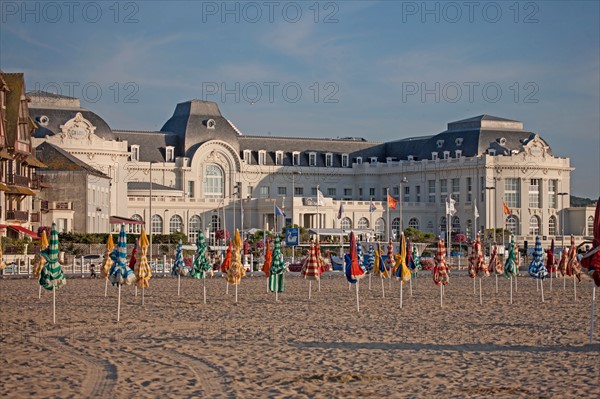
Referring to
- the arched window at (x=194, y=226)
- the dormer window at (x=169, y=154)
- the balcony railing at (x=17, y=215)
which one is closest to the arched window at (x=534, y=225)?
the arched window at (x=194, y=226)

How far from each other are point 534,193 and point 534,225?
3548 mm

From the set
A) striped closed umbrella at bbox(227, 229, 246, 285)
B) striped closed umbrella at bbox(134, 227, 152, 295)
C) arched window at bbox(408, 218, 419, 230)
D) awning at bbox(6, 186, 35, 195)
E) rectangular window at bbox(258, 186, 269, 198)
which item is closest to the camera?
striped closed umbrella at bbox(134, 227, 152, 295)

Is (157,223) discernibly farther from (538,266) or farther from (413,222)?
(538,266)

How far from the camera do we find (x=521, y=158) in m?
118

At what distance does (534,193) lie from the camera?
120312 mm

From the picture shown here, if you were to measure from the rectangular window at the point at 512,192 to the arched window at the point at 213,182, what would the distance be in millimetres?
30019

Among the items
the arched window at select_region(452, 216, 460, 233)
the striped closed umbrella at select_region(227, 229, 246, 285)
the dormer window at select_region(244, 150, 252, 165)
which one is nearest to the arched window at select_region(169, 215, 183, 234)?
the dormer window at select_region(244, 150, 252, 165)

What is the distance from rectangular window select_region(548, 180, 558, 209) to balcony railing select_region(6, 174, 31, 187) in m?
65.6

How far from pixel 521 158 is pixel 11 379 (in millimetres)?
103598

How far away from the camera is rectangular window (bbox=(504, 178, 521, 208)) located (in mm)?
118625

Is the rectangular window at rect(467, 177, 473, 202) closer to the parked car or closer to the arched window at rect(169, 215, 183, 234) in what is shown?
the arched window at rect(169, 215, 183, 234)

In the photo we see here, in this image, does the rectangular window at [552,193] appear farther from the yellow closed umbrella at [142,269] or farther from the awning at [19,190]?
the yellow closed umbrella at [142,269]

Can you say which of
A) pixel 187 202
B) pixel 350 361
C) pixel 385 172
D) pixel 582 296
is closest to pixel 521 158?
pixel 385 172

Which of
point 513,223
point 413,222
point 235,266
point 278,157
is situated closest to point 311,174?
point 278,157
